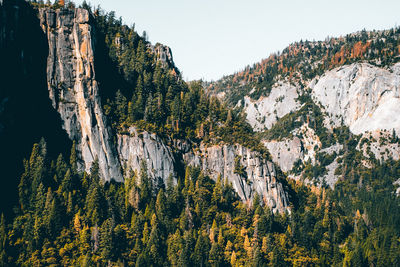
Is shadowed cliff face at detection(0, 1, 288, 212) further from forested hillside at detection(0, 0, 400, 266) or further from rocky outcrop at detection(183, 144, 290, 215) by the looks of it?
forested hillside at detection(0, 0, 400, 266)

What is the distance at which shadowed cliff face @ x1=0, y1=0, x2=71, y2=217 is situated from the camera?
11140 cm

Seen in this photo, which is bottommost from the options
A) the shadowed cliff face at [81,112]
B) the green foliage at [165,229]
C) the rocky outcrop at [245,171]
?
the green foliage at [165,229]

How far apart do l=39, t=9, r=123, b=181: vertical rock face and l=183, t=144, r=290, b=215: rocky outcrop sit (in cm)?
2984

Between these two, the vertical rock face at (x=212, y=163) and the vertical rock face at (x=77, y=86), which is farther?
the vertical rock face at (x=212, y=163)

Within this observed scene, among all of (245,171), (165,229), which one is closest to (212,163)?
(245,171)

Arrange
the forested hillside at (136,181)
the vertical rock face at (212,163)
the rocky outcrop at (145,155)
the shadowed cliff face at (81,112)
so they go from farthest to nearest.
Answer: the vertical rock face at (212,163), the rocky outcrop at (145,155), the shadowed cliff face at (81,112), the forested hillside at (136,181)

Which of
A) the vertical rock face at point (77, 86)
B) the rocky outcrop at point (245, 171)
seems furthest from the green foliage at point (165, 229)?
the vertical rock face at point (77, 86)

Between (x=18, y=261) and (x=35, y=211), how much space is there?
47.6 feet

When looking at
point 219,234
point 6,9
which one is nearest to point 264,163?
point 219,234

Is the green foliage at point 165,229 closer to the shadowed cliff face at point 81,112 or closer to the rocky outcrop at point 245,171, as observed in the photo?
the rocky outcrop at point 245,171

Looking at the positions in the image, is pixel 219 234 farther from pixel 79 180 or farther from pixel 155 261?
pixel 79 180

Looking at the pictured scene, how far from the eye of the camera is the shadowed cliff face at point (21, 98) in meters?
111

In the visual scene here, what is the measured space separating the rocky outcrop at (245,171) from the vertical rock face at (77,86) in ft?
→ 97.9

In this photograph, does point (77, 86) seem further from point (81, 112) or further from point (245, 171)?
point (245, 171)
